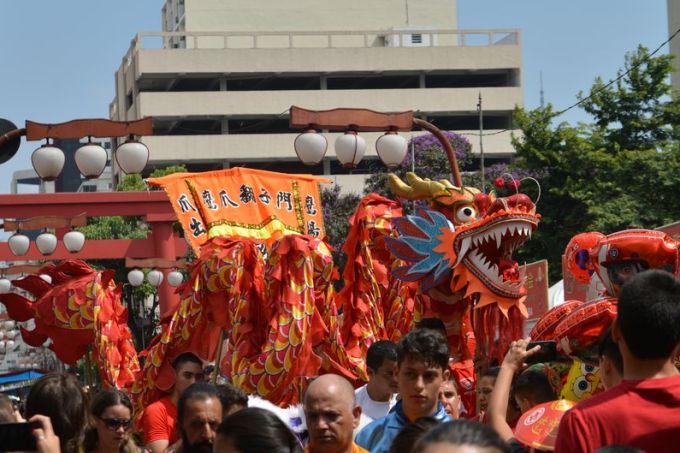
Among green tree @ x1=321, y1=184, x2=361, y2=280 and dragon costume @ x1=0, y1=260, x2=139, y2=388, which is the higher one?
green tree @ x1=321, y1=184, x2=361, y2=280

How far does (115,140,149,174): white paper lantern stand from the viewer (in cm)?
1244

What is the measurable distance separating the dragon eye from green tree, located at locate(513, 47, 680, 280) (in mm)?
15909

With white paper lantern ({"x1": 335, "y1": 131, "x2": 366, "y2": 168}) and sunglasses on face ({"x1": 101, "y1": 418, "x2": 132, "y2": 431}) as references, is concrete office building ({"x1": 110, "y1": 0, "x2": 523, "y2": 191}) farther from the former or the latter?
sunglasses on face ({"x1": 101, "y1": 418, "x2": 132, "y2": 431})

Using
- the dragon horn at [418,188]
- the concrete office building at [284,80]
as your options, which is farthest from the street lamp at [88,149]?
the concrete office building at [284,80]

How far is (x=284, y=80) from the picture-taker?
63.6 m

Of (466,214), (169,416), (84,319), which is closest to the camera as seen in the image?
(169,416)

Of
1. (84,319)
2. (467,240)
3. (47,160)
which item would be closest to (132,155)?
(47,160)

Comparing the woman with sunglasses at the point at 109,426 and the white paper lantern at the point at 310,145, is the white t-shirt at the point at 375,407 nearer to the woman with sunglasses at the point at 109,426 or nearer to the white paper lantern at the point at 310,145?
the woman with sunglasses at the point at 109,426

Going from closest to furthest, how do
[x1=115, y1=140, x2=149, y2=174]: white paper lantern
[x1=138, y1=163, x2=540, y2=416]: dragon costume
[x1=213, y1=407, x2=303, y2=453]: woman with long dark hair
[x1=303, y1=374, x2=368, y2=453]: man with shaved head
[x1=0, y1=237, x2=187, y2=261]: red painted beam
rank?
[x1=213, y1=407, x2=303, y2=453]: woman with long dark hair → [x1=303, y1=374, x2=368, y2=453]: man with shaved head → [x1=138, y1=163, x2=540, y2=416]: dragon costume → [x1=115, y1=140, x2=149, y2=174]: white paper lantern → [x1=0, y1=237, x2=187, y2=261]: red painted beam

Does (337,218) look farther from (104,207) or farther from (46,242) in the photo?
(46,242)

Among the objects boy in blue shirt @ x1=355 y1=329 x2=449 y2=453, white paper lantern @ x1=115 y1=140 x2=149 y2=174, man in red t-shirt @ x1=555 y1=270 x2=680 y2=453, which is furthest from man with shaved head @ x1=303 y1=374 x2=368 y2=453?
white paper lantern @ x1=115 y1=140 x2=149 y2=174

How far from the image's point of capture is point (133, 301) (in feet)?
139

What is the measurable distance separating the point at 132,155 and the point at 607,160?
16658mm

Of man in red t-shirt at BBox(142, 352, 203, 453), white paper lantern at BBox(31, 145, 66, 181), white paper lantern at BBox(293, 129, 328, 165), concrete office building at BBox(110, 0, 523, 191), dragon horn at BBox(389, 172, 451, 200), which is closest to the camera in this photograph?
man in red t-shirt at BBox(142, 352, 203, 453)
